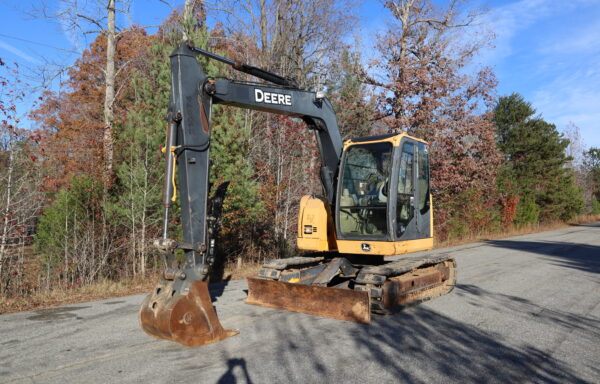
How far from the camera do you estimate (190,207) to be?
195 inches

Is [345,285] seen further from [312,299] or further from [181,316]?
[181,316]

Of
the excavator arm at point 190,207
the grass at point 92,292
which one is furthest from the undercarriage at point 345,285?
the grass at point 92,292

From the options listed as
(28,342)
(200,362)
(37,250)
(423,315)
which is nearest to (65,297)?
(28,342)

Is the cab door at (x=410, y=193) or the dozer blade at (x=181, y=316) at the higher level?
the cab door at (x=410, y=193)

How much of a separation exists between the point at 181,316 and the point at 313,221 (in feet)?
10.3

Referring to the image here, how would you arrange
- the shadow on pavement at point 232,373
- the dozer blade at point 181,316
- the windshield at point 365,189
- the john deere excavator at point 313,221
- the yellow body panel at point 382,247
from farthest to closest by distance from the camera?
the windshield at point 365,189 < the yellow body panel at point 382,247 < the john deere excavator at point 313,221 < the dozer blade at point 181,316 < the shadow on pavement at point 232,373

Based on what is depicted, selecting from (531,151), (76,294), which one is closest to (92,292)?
(76,294)

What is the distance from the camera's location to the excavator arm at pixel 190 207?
4.58 metres

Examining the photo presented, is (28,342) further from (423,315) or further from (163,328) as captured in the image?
(423,315)

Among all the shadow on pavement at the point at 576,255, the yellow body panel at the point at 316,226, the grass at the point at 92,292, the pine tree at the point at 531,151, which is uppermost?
the pine tree at the point at 531,151

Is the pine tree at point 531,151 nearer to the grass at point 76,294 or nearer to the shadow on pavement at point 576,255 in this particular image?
the shadow on pavement at point 576,255

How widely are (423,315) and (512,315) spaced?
132 centimetres

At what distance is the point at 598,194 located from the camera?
5856cm

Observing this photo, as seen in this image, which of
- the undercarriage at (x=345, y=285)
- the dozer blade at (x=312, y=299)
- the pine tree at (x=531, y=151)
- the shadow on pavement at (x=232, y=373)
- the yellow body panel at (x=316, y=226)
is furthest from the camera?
the pine tree at (x=531, y=151)
